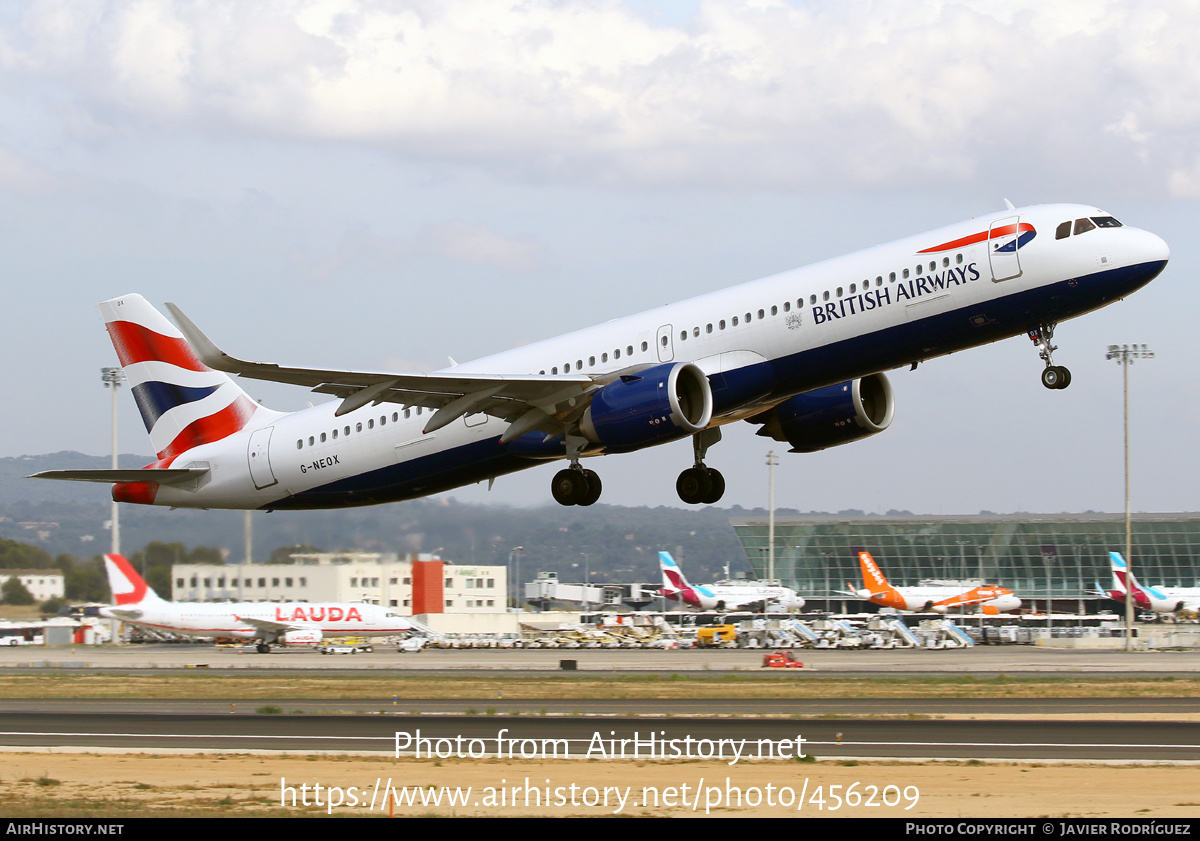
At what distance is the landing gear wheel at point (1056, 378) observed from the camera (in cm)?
2991

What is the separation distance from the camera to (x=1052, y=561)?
128125mm

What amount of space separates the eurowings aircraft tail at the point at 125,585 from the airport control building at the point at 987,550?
254 feet

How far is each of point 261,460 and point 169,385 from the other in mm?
4712

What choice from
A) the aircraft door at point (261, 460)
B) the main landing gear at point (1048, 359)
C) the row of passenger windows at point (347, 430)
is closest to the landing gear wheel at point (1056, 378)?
the main landing gear at point (1048, 359)

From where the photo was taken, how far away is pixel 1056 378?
29969 millimetres

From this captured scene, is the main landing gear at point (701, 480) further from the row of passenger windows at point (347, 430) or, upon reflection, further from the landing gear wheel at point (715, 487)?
the row of passenger windows at point (347, 430)

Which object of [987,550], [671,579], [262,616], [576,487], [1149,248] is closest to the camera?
[1149,248]

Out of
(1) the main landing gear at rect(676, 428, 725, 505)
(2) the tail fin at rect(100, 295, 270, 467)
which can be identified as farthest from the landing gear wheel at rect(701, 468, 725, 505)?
(2) the tail fin at rect(100, 295, 270, 467)

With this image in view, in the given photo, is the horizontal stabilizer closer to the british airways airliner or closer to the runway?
the british airways airliner

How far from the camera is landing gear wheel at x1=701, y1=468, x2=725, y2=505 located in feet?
117

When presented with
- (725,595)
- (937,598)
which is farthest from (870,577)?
(725,595)

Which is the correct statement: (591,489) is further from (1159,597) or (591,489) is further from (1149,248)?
(1159,597)

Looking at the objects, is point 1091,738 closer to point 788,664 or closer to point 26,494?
point 788,664
